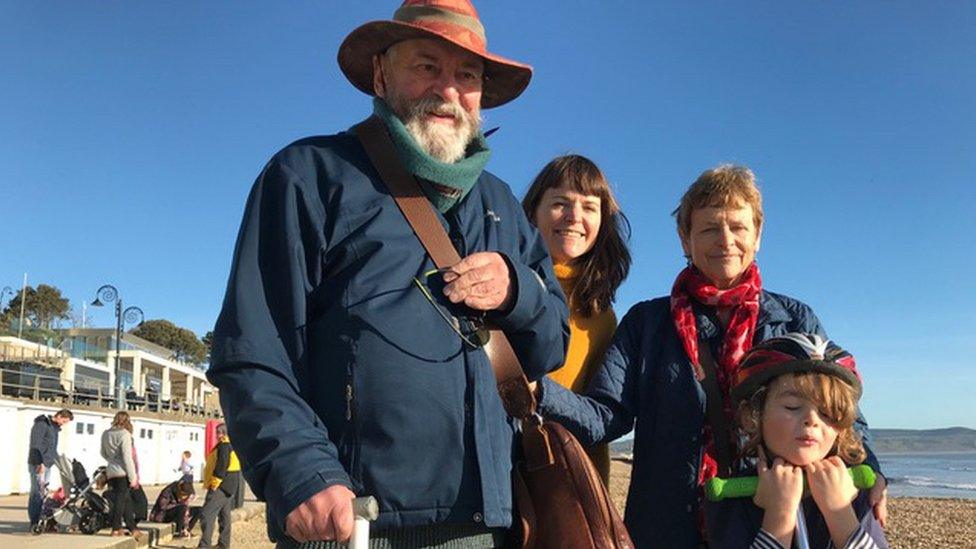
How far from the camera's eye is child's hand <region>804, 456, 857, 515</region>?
244 cm

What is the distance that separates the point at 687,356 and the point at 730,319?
219mm

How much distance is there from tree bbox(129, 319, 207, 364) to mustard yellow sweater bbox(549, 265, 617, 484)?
80.7m

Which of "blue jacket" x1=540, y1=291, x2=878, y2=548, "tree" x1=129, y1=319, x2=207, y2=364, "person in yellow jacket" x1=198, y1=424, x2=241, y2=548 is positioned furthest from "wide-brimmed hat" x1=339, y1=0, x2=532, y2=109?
"tree" x1=129, y1=319, x2=207, y2=364

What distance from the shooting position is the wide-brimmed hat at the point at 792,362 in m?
2.59

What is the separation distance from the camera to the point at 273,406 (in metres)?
1.80

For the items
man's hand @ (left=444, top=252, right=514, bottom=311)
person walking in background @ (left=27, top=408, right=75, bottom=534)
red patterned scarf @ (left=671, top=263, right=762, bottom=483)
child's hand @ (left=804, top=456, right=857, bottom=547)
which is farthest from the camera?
person walking in background @ (left=27, top=408, right=75, bottom=534)

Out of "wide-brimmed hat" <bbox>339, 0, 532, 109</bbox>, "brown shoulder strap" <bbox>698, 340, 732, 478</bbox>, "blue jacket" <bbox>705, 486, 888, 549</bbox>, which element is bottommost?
"blue jacket" <bbox>705, 486, 888, 549</bbox>

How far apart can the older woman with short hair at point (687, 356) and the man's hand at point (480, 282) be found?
0.78 m

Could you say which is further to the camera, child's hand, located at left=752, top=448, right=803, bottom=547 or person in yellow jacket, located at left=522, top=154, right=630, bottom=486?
person in yellow jacket, located at left=522, top=154, right=630, bottom=486

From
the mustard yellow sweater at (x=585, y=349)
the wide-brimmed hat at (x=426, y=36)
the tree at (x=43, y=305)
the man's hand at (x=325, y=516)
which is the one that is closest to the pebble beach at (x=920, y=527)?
the mustard yellow sweater at (x=585, y=349)

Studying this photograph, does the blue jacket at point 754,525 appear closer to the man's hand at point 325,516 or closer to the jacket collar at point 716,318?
the jacket collar at point 716,318

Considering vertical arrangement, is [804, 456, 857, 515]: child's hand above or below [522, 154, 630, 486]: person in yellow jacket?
below

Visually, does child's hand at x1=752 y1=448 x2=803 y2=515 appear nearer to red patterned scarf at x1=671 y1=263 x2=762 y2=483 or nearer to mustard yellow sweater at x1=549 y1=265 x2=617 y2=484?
red patterned scarf at x1=671 y1=263 x2=762 y2=483

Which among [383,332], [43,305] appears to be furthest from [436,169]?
[43,305]
